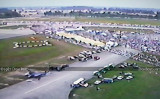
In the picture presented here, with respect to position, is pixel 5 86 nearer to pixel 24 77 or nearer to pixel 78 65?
pixel 24 77

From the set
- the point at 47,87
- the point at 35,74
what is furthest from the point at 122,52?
the point at 47,87

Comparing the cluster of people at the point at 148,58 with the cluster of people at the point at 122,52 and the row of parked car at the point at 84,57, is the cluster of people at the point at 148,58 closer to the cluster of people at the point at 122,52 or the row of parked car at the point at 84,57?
the cluster of people at the point at 122,52

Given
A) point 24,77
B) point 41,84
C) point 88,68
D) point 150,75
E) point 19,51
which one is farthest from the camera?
point 19,51

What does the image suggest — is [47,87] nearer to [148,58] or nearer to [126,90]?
[126,90]

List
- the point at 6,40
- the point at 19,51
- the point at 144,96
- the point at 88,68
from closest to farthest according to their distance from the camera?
the point at 144,96 → the point at 88,68 → the point at 19,51 → the point at 6,40

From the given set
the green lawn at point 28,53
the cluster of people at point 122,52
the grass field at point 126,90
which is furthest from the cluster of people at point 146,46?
the grass field at point 126,90

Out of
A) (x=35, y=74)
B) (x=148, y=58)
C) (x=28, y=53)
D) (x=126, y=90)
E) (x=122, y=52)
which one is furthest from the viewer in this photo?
(x=122, y=52)

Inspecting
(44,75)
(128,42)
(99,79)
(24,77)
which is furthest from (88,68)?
(128,42)
